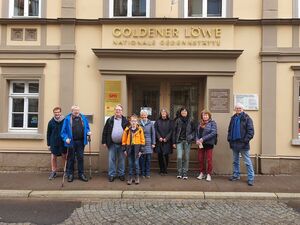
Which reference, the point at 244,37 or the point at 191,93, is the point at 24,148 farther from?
the point at 244,37

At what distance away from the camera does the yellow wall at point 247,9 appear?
10.4 meters

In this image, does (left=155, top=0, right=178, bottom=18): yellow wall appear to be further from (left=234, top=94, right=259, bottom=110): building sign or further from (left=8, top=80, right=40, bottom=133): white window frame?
(left=8, top=80, right=40, bottom=133): white window frame

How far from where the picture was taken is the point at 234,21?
33.7ft

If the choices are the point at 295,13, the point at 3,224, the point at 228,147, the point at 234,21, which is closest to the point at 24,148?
the point at 3,224

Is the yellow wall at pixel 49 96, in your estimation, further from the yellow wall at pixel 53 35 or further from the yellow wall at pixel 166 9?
the yellow wall at pixel 166 9

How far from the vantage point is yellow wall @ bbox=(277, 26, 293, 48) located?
10.4 meters

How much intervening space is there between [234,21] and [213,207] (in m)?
5.21

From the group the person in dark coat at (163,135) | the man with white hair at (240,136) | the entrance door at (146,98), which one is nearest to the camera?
the man with white hair at (240,136)

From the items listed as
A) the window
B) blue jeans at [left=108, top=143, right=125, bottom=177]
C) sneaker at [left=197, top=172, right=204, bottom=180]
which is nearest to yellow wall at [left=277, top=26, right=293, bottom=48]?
sneaker at [left=197, top=172, right=204, bottom=180]

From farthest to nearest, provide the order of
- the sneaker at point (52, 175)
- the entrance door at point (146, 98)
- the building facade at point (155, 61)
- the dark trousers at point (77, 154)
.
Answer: the entrance door at point (146, 98) < the building facade at point (155, 61) < the sneaker at point (52, 175) < the dark trousers at point (77, 154)

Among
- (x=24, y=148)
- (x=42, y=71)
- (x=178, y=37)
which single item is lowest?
(x=24, y=148)

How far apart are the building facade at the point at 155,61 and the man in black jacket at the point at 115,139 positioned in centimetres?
98

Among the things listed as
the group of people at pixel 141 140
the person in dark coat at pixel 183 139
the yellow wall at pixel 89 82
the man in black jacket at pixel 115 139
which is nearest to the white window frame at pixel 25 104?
the yellow wall at pixel 89 82

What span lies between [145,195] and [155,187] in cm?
63
